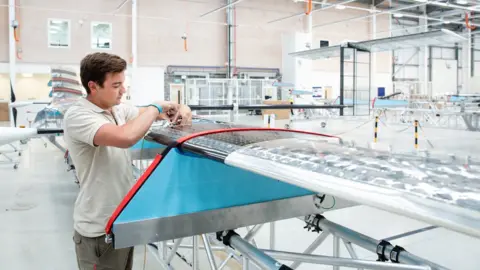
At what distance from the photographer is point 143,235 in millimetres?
1491

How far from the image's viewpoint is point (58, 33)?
17.8 m

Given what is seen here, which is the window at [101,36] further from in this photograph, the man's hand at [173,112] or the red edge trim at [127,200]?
the red edge trim at [127,200]

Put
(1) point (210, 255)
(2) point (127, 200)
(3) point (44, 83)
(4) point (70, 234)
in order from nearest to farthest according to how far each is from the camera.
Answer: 1. (2) point (127, 200)
2. (1) point (210, 255)
3. (4) point (70, 234)
4. (3) point (44, 83)

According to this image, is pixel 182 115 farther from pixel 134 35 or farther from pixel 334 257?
pixel 134 35

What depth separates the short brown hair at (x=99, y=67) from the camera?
5.31ft

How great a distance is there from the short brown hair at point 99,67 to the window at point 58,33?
18.1 m

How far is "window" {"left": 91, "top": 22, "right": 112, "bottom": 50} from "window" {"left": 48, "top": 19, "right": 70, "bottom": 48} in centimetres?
112

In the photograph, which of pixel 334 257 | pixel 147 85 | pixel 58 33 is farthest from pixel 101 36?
pixel 334 257

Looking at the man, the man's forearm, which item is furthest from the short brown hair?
the man's forearm

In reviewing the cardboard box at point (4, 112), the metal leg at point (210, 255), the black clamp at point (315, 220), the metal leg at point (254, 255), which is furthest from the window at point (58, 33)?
the metal leg at point (254, 255)

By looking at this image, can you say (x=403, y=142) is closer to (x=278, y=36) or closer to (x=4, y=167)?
(x=4, y=167)

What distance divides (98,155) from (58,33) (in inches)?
725

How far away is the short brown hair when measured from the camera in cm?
162

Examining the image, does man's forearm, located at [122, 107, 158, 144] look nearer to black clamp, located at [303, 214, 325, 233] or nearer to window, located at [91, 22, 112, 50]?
black clamp, located at [303, 214, 325, 233]
